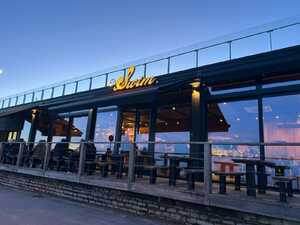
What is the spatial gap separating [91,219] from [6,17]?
14111 millimetres

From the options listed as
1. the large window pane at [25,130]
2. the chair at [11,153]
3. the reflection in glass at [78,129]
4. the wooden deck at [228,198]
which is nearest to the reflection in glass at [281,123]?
the wooden deck at [228,198]

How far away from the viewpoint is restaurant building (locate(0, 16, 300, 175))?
6.65 metres

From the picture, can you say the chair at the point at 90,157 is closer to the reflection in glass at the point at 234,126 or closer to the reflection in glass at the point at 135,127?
the reflection in glass at the point at 135,127

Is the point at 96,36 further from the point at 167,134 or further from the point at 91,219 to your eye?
the point at 91,219

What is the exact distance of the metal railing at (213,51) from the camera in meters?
7.40

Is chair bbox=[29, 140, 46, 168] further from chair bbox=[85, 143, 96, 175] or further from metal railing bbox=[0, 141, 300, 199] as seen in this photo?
chair bbox=[85, 143, 96, 175]

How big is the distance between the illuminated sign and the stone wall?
13.8 feet

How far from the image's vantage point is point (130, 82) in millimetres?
9945

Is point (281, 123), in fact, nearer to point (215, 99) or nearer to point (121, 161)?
point (215, 99)

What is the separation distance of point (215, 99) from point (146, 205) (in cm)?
396

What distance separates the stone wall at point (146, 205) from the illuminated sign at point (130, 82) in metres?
4.21

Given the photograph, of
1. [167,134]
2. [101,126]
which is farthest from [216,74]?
[101,126]

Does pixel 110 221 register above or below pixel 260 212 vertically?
below

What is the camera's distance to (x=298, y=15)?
7312 millimetres
